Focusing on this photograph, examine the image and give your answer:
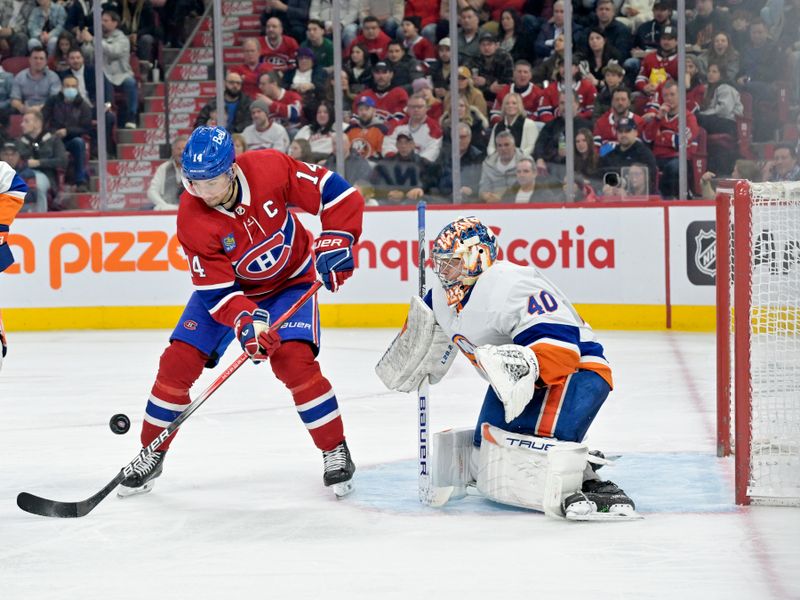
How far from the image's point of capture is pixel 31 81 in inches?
343

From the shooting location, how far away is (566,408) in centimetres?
369

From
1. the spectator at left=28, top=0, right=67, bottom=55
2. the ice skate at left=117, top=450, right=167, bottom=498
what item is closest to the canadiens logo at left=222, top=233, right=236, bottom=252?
the ice skate at left=117, top=450, right=167, bottom=498

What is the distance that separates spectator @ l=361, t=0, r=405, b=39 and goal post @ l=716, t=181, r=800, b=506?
163 inches

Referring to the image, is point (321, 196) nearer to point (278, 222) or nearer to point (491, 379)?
point (278, 222)

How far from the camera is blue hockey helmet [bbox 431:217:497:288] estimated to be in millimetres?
3646

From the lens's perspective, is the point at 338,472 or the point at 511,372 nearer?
the point at 511,372

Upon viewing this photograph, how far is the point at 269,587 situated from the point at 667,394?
3.08 meters

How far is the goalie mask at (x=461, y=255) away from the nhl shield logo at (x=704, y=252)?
4372 millimetres

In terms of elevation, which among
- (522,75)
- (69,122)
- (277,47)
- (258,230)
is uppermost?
(277,47)

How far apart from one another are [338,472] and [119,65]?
5.29m

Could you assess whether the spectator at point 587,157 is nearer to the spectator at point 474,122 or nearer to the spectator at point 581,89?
the spectator at point 581,89

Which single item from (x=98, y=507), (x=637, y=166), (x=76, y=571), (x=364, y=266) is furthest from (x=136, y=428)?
(x=637, y=166)

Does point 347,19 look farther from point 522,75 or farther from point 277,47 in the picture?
point 522,75

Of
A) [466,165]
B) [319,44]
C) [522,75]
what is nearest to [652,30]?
[522,75]
